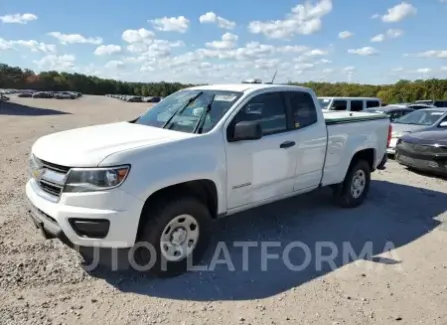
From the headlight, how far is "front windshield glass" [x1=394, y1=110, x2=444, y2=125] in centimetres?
1030

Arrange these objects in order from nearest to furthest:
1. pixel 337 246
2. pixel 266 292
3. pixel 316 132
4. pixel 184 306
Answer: pixel 184 306
pixel 266 292
pixel 337 246
pixel 316 132

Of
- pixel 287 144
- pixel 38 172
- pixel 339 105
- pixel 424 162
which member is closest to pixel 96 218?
pixel 38 172

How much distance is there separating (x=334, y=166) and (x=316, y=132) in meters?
0.69

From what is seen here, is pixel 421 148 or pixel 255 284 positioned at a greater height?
pixel 421 148

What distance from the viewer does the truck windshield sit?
13.6 feet

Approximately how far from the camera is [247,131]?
13.0ft

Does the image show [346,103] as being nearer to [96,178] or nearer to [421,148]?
[421,148]

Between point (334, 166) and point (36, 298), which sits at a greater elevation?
point (334, 166)

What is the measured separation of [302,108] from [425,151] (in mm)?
4915

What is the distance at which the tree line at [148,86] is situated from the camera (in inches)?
1526

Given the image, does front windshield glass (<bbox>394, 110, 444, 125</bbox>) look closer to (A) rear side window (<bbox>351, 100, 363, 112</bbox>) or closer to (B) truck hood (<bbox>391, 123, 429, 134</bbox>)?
(B) truck hood (<bbox>391, 123, 429, 134</bbox>)

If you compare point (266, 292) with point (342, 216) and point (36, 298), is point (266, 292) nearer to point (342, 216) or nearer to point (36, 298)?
point (36, 298)

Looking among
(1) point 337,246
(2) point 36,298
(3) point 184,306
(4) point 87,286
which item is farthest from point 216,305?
(1) point 337,246

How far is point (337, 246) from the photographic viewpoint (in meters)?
4.61
